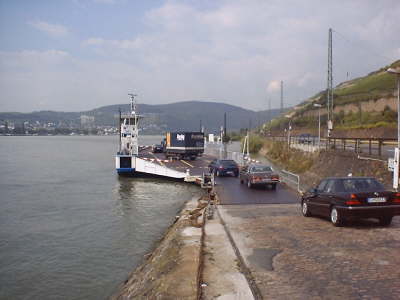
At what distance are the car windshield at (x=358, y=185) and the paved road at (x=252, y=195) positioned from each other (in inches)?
248

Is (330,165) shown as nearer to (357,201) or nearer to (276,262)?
(357,201)

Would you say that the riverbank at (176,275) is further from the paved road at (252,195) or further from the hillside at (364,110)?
the hillside at (364,110)

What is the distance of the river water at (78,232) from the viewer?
528 inches

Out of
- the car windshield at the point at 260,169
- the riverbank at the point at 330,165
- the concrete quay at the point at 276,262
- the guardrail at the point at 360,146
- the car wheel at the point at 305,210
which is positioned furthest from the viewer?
the guardrail at the point at 360,146

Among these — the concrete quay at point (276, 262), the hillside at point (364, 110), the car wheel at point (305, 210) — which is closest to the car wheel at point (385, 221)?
the concrete quay at point (276, 262)

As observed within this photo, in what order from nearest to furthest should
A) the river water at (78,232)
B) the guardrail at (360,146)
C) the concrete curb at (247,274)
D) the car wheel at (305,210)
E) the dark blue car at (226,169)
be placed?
the concrete curb at (247,274) → the river water at (78,232) → the car wheel at (305,210) → the guardrail at (360,146) → the dark blue car at (226,169)

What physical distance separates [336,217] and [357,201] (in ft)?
3.03

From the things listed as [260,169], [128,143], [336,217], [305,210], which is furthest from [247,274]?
[128,143]

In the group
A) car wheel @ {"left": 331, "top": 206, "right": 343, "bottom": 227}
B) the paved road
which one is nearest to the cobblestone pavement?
car wheel @ {"left": 331, "top": 206, "right": 343, "bottom": 227}

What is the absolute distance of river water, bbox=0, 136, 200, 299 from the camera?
13.4 meters

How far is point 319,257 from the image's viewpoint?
8945 mm

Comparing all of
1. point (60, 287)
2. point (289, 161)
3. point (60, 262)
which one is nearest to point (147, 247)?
point (60, 262)

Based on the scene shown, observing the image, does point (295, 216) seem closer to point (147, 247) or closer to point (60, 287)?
point (147, 247)

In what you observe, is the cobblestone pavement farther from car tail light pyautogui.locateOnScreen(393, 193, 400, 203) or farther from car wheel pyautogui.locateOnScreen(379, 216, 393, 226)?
car tail light pyautogui.locateOnScreen(393, 193, 400, 203)
